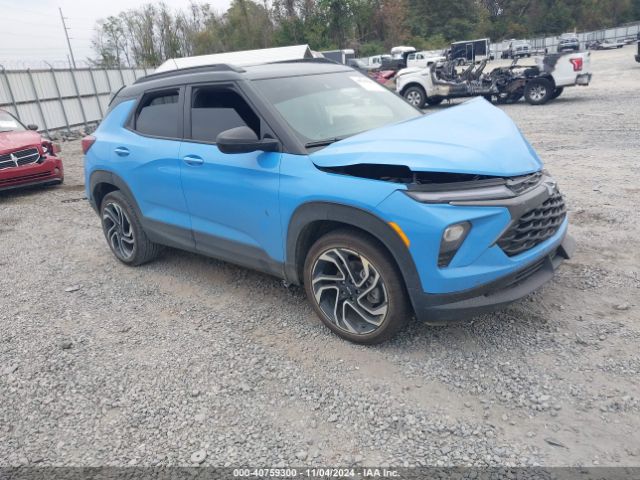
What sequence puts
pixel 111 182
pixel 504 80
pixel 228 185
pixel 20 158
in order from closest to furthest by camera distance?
1. pixel 228 185
2. pixel 111 182
3. pixel 20 158
4. pixel 504 80

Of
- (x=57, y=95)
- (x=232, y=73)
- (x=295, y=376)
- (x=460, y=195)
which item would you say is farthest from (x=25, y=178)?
(x=57, y=95)

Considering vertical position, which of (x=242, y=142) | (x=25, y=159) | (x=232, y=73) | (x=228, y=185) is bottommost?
(x=25, y=159)

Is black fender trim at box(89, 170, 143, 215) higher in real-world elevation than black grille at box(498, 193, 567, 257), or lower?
higher

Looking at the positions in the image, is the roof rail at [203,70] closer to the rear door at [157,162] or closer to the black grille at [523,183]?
the rear door at [157,162]

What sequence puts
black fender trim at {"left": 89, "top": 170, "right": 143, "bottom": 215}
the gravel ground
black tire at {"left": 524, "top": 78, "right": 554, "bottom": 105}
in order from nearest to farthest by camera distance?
the gravel ground → black fender trim at {"left": 89, "top": 170, "right": 143, "bottom": 215} → black tire at {"left": 524, "top": 78, "right": 554, "bottom": 105}

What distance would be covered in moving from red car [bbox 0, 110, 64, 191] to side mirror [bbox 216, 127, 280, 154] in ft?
23.4

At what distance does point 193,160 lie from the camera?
12.7ft

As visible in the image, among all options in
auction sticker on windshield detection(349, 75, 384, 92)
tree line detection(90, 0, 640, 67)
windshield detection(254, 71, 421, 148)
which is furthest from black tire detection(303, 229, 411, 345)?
tree line detection(90, 0, 640, 67)

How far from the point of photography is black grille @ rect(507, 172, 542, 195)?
9.40 ft

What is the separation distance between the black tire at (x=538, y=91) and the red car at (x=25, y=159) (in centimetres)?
1311

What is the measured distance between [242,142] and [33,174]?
24.4 ft

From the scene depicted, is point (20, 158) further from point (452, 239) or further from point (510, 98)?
point (510, 98)

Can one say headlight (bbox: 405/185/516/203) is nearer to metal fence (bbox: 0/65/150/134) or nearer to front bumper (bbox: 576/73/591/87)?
front bumper (bbox: 576/73/591/87)

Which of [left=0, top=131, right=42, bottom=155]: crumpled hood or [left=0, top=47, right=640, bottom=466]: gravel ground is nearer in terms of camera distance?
[left=0, top=47, right=640, bottom=466]: gravel ground
